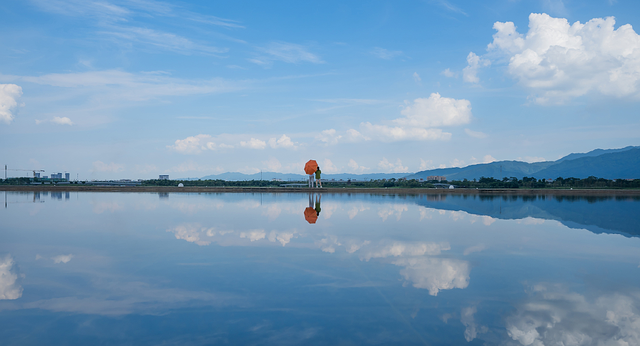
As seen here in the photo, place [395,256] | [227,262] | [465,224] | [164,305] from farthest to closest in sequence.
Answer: [465,224], [395,256], [227,262], [164,305]

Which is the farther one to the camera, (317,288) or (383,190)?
(383,190)

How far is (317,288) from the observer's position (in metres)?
7.70

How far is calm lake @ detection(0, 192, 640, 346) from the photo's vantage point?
18.4 ft

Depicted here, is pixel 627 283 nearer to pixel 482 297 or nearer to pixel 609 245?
pixel 482 297

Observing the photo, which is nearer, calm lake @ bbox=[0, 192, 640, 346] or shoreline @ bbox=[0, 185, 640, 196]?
calm lake @ bbox=[0, 192, 640, 346]

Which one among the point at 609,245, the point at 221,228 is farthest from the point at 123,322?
the point at 609,245

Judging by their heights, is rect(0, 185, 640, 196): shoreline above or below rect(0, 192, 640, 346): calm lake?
above

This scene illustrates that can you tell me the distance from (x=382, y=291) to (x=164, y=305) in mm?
4314

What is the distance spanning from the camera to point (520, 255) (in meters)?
11.1

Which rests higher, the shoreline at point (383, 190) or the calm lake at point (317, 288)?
the shoreline at point (383, 190)

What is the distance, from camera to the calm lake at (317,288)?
5602 millimetres

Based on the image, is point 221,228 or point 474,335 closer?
point 474,335

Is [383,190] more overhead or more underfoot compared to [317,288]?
more overhead

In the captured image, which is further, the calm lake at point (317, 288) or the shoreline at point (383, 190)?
the shoreline at point (383, 190)
